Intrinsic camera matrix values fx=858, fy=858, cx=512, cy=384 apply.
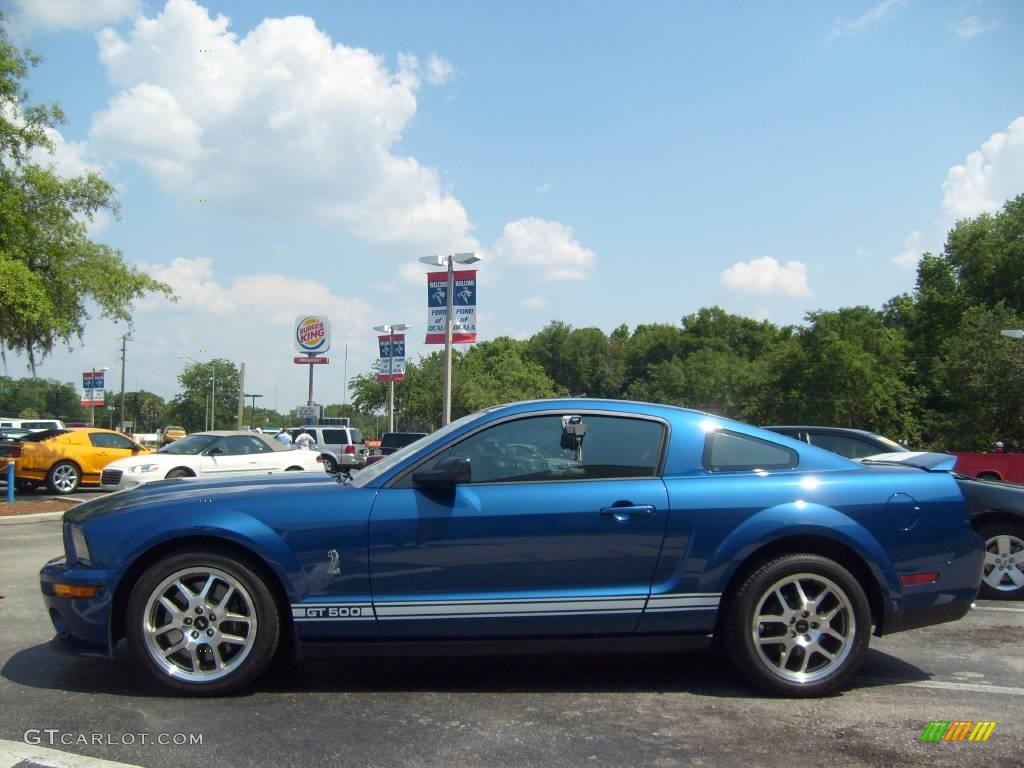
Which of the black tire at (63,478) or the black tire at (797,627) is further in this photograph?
the black tire at (63,478)

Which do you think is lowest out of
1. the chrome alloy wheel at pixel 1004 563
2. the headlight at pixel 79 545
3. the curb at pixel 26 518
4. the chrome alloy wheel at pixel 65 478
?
the curb at pixel 26 518

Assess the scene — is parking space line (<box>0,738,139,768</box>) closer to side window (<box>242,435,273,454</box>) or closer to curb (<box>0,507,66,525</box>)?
curb (<box>0,507,66,525</box>)

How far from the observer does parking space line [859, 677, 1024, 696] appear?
450 centimetres

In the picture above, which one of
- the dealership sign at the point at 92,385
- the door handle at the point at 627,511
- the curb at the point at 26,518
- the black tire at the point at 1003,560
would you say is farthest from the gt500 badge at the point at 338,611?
the dealership sign at the point at 92,385

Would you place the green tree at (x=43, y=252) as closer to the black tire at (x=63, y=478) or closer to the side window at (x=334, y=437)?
the black tire at (x=63, y=478)

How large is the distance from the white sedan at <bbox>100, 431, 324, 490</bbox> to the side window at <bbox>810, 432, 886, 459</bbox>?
32.1 ft

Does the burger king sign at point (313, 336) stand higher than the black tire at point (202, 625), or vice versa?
the burger king sign at point (313, 336)

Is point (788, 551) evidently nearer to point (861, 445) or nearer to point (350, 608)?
point (350, 608)

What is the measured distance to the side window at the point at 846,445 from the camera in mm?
9359

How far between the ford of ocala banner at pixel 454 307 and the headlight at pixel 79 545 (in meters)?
20.4

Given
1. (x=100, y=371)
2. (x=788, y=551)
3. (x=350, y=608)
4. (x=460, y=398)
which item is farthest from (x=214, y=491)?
(x=100, y=371)

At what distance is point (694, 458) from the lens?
4508 mm

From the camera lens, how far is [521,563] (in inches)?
166

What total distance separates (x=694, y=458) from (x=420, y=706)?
73.3 inches
